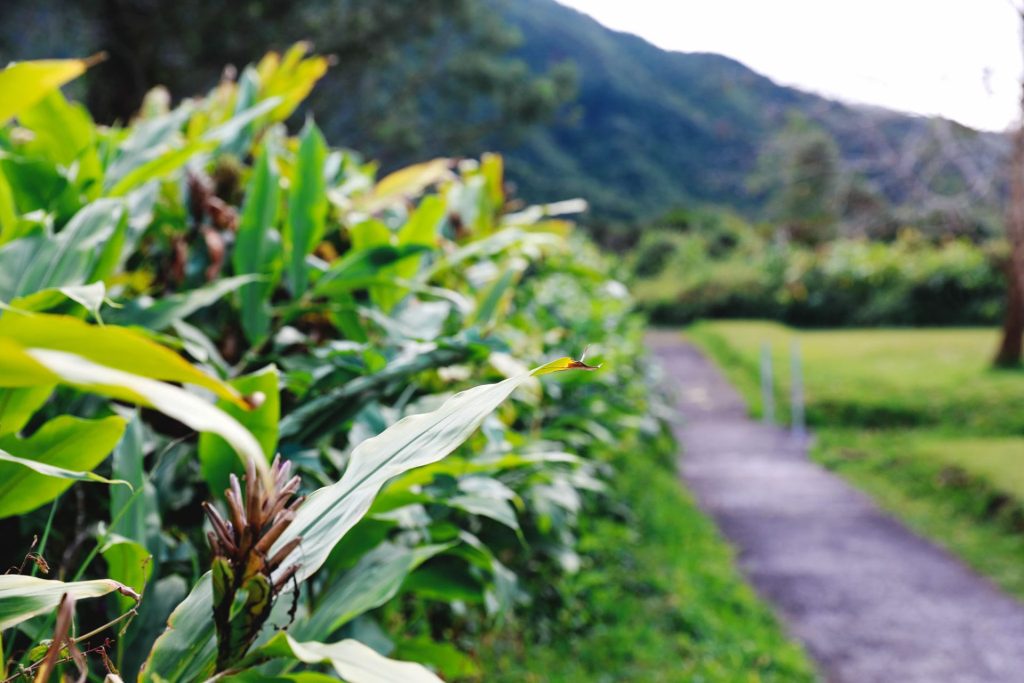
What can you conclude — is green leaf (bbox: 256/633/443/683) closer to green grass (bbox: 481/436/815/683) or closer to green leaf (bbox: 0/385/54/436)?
green leaf (bbox: 0/385/54/436)

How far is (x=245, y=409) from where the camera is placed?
0.42 meters

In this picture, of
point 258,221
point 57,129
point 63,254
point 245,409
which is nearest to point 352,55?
point 57,129

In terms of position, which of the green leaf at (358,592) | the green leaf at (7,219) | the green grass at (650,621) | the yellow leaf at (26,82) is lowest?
the green grass at (650,621)

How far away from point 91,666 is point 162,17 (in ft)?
26.9

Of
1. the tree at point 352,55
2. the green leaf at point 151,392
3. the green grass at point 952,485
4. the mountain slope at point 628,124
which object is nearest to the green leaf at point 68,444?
the green leaf at point 151,392

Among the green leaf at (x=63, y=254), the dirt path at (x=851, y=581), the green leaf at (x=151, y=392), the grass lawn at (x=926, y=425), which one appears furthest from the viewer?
the grass lawn at (x=926, y=425)

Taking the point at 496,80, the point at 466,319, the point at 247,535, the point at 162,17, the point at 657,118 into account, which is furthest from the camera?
the point at 657,118

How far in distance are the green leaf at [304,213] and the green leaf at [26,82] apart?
79cm

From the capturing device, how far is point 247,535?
520 millimetres

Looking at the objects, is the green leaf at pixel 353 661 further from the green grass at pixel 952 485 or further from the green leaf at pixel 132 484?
the green grass at pixel 952 485

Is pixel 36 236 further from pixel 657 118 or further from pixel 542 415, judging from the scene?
pixel 657 118

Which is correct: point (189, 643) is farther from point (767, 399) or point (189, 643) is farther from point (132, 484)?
point (767, 399)

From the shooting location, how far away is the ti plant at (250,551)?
0.51m

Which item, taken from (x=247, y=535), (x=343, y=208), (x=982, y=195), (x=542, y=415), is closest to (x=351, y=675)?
(x=247, y=535)
